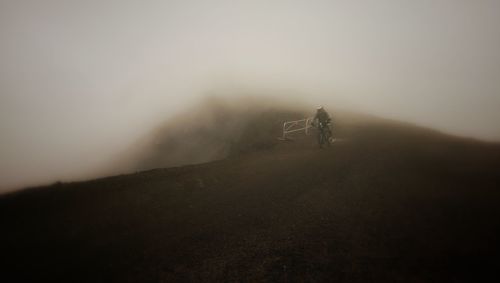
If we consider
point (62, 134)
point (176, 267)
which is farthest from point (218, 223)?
point (62, 134)

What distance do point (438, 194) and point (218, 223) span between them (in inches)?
→ 291

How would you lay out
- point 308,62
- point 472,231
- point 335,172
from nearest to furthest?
point 472,231 → point 335,172 → point 308,62

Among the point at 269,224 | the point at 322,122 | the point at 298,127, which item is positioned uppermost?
the point at 322,122

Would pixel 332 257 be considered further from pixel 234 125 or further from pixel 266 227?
pixel 234 125

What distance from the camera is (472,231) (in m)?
8.00

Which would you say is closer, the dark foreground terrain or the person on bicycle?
the dark foreground terrain

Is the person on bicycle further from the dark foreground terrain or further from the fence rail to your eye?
the dark foreground terrain

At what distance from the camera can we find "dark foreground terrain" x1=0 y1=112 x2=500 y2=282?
674 cm

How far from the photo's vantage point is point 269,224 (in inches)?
347

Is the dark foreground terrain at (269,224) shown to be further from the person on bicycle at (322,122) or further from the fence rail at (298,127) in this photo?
the fence rail at (298,127)

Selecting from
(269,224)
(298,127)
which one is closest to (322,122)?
(298,127)

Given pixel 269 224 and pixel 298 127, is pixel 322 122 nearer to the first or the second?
pixel 298 127

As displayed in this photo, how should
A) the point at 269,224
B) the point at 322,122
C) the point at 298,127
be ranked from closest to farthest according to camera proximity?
the point at 269,224
the point at 322,122
the point at 298,127

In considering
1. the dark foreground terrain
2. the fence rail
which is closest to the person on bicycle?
the fence rail
